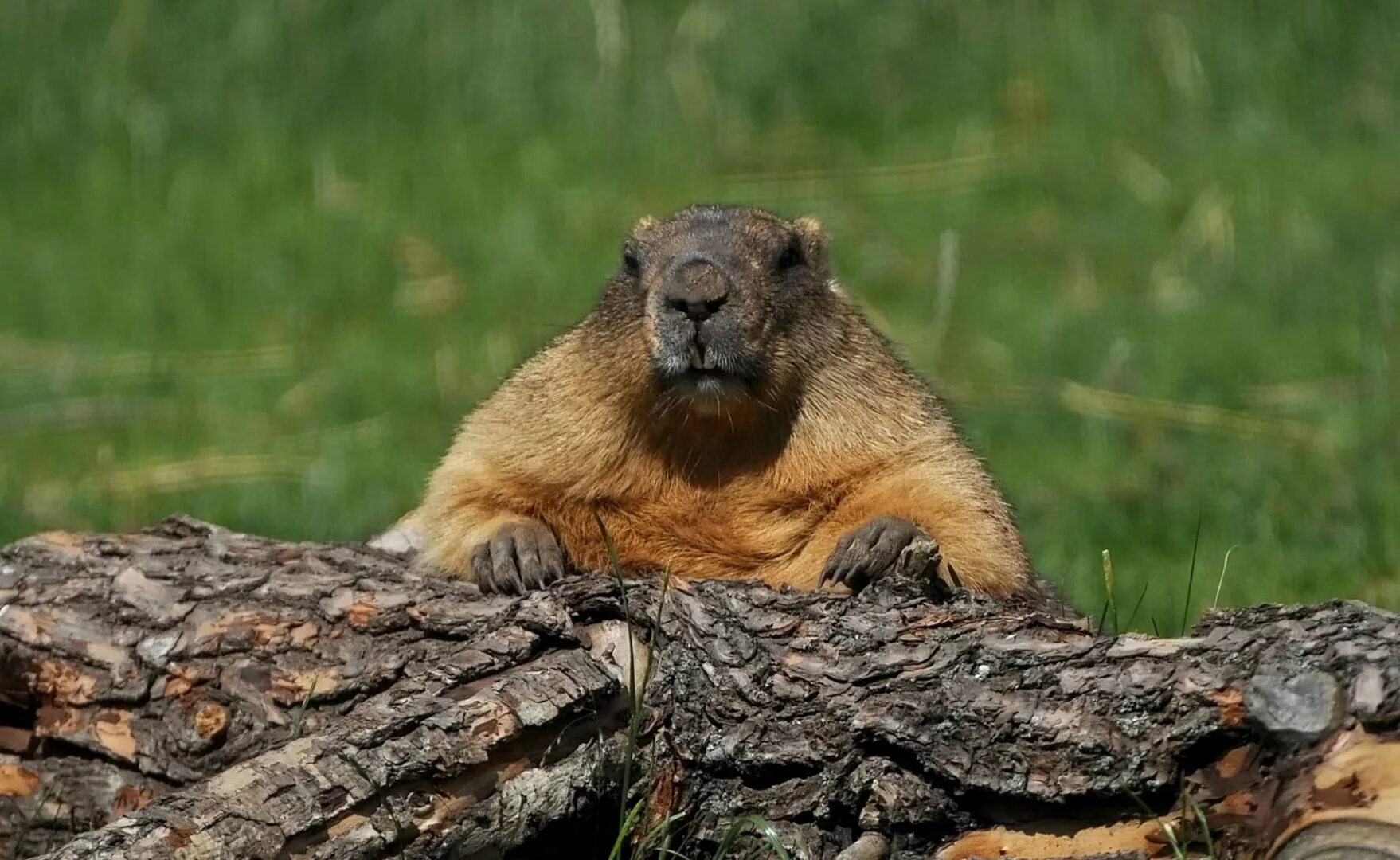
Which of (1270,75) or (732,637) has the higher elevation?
(1270,75)

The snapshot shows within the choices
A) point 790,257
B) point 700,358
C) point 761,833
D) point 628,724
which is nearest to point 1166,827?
point 761,833

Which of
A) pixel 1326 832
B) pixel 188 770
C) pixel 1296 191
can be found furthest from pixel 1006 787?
pixel 1296 191

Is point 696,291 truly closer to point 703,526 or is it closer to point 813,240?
point 703,526

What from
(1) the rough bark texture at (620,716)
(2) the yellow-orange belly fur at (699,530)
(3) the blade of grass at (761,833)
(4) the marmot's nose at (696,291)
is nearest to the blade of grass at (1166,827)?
(1) the rough bark texture at (620,716)

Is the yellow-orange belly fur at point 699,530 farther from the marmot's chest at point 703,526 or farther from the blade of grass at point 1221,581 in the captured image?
the blade of grass at point 1221,581

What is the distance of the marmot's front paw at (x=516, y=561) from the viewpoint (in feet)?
18.1

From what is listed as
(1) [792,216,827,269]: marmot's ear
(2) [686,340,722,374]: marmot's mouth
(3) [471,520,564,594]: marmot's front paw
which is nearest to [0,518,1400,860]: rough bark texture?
(3) [471,520,564,594]: marmot's front paw

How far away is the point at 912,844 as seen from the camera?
14.3 ft

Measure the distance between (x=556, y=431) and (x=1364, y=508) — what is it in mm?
4111

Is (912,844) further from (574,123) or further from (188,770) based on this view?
(574,123)

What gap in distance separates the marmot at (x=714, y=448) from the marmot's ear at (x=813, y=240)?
406mm

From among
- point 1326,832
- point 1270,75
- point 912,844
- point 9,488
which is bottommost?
point 9,488

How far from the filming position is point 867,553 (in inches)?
207

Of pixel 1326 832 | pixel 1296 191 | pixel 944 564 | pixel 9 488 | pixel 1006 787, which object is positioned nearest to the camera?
pixel 1326 832
